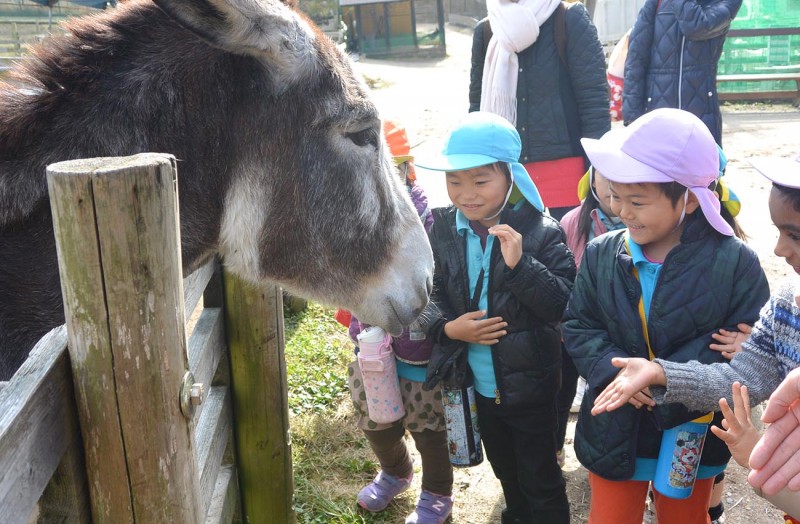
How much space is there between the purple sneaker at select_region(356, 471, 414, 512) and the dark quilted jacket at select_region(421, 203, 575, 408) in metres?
0.91

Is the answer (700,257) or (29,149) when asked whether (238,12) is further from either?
(700,257)

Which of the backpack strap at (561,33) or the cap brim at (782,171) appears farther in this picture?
the backpack strap at (561,33)

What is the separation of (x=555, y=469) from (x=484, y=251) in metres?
1.01

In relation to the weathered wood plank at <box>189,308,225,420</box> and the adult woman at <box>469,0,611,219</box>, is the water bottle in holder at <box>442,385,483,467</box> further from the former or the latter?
the adult woman at <box>469,0,611,219</box>

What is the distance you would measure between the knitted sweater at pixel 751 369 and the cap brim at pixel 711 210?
32 cm

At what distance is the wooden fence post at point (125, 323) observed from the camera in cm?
134

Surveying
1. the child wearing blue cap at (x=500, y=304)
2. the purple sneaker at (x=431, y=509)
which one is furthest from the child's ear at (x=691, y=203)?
the purple sneaker at (x=431, y=509)

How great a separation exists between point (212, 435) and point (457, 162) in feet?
4.85

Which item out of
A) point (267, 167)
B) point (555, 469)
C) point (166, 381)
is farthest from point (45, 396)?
point (555, 469)

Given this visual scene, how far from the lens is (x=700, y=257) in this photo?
273cm

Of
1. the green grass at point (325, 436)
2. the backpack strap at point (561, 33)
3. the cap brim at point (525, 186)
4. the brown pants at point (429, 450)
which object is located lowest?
the green grass at point (325, 436)

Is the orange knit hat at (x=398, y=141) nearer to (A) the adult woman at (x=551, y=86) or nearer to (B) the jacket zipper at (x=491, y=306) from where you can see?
(B) the jacket zipper at (x=491, y=306)

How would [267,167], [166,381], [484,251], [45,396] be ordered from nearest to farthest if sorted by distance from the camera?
1. [45,396]
2. [166,381]
3. [267,167]
4. [484,251]

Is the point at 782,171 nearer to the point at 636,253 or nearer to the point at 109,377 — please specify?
the point at 636,253
